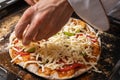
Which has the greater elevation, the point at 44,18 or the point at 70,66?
the point at 44,18

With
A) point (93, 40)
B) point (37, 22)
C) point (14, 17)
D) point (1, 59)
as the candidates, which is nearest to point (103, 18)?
point (37, 22)

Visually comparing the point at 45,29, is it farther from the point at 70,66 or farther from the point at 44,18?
the point at 70,66

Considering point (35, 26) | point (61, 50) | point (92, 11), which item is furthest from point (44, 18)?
point (61, 50)

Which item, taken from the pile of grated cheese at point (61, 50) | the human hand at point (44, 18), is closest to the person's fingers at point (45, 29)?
the human hand at point (44, 18)

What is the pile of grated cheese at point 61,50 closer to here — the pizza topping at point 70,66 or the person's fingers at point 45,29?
the pizza topping at point 70,66

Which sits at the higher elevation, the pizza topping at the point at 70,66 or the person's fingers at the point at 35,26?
the person's fingers at the point at 35,26

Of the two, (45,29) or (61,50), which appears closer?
(45,29)
